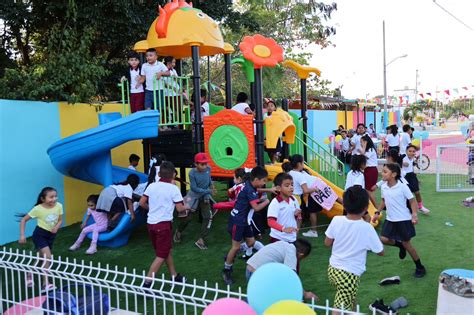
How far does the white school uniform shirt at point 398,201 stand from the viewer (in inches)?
206

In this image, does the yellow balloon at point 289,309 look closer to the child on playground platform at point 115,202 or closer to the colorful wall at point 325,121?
the child on playground platform at point 115,202

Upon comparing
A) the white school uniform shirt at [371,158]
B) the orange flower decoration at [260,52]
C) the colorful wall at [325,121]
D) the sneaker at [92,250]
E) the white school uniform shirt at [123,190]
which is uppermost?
the orange flower decoration at [260,52]

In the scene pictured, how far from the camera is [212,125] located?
7.68 meters

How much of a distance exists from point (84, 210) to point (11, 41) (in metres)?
6.31

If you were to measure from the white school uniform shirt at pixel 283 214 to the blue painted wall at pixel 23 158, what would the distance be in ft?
15.9

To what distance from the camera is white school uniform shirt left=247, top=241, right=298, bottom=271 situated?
4.11 metres

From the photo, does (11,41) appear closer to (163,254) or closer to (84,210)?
(84,210)

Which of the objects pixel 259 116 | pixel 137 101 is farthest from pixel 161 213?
pixel 137 101

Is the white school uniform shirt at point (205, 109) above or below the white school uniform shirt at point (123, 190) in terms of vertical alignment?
above

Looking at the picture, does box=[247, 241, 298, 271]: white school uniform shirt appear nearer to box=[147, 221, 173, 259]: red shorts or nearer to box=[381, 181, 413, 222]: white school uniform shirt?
box=[147, 221, 173, 259]: red shorts

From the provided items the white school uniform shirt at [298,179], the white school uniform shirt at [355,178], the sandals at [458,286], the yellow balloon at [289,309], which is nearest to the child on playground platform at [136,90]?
the white school uniform shirt at [298,179]

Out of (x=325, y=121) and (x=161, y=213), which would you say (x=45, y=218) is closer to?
(x=161, y=213)

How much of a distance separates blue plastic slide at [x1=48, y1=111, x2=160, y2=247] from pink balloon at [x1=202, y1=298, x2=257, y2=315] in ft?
15.4

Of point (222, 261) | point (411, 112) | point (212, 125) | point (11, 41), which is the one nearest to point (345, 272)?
point (222, 261)
